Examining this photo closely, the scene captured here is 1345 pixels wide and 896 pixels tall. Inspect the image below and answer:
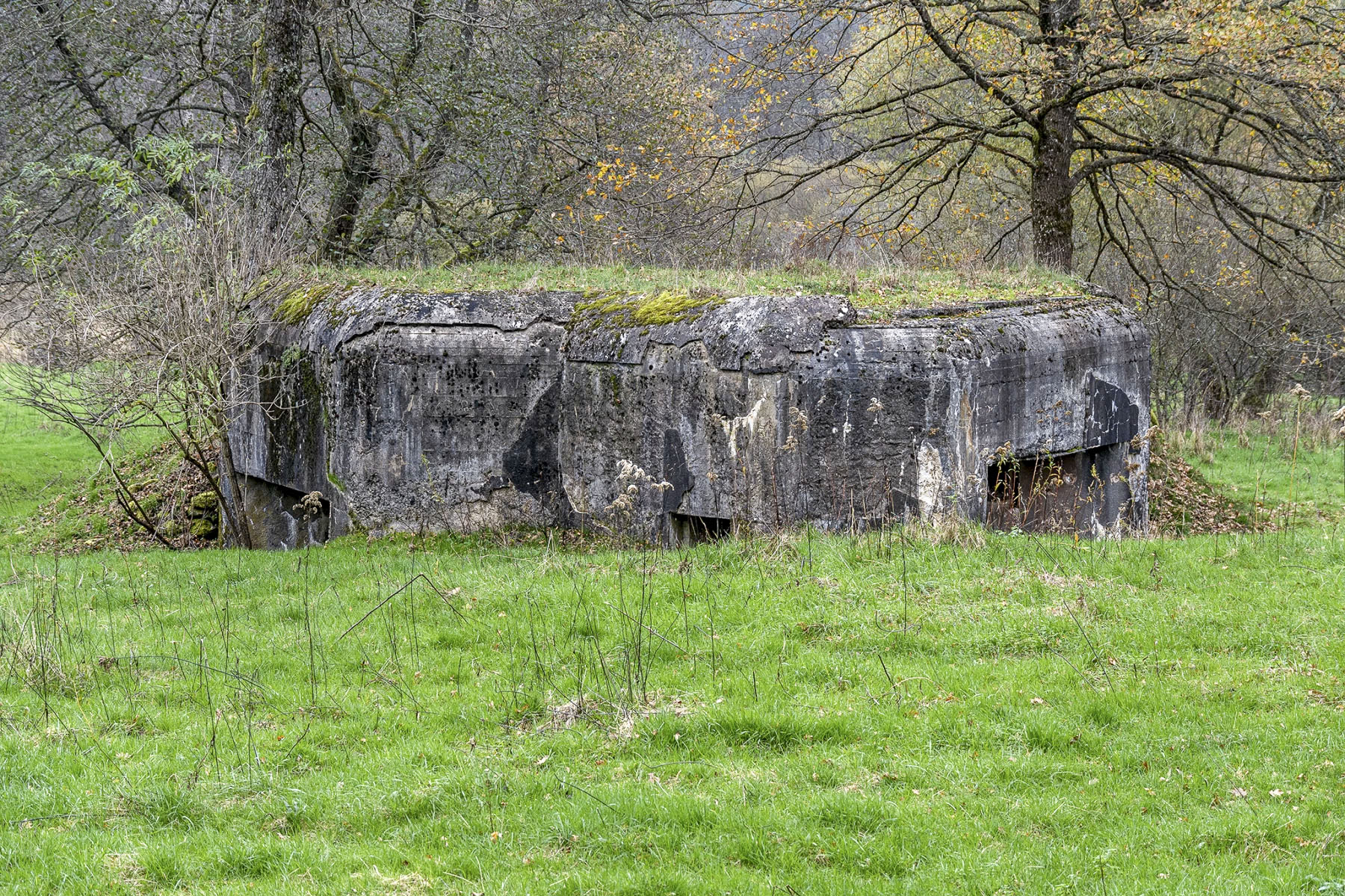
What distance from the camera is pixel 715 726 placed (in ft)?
15.1

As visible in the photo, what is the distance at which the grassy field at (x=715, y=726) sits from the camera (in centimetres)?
362

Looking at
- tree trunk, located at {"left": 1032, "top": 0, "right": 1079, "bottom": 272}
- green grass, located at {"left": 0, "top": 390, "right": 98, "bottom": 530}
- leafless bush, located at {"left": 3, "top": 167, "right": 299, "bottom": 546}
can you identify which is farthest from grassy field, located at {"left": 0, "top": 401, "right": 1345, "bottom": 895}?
green grass, located at {"left": 0, "top": 390, "right": 98, "bottom": 530}

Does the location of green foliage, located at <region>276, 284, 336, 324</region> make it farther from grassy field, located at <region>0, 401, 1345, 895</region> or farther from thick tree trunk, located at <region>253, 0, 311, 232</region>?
grassy field, located at <region>0, 401, 1345, 895</region>

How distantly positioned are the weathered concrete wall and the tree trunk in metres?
3.68

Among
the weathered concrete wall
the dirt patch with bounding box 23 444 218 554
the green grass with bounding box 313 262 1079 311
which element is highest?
the green grass with bounding box 313 262 1079 311

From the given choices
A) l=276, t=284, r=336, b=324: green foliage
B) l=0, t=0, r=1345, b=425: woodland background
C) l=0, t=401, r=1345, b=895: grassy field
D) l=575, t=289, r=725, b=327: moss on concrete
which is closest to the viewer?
l=0, t=401, r=1345, b=895: grassy field

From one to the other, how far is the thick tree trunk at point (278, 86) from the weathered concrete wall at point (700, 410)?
A: 2958 mm

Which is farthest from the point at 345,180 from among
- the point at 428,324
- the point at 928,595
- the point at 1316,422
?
the point at 1316,422

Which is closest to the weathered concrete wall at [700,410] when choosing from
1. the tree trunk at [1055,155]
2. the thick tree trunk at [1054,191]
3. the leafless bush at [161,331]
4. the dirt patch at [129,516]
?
the leafless bush at [161,331]

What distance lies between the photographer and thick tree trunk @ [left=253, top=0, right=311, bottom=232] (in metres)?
12.3

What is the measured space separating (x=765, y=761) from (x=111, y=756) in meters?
2.63

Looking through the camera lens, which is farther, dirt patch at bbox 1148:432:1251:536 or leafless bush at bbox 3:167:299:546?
dirt patch at bbox 1148:432:1251:536

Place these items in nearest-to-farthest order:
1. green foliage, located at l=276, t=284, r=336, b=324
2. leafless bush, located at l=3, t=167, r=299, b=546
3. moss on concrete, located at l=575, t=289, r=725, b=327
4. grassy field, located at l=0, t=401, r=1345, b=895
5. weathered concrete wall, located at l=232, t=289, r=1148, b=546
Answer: grassy field, located at l=0, t=401, r=1345, b=895
weathered concrete wall, located at l=232, t=289, r=1148, b=546
moss on concrete, located at l=575, t=289, r=725, b=327
leafless bush, located at l=3, t=167, r=299, b=546
green foliage, located at l=276, t=284, r=336, b=324

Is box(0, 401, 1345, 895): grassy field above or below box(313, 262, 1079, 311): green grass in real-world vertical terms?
below
